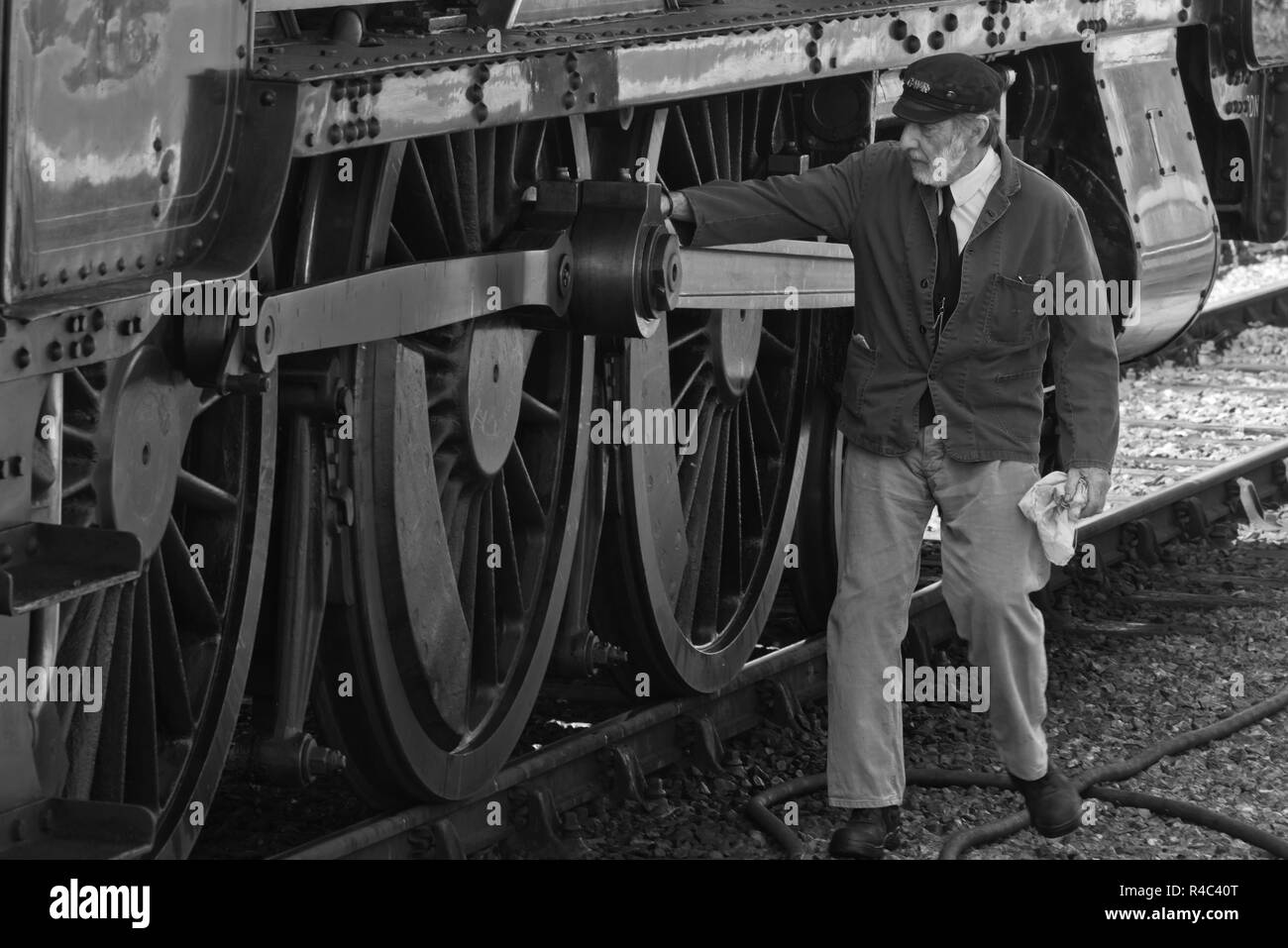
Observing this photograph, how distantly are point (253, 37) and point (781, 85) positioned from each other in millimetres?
2649

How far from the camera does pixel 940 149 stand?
205 inches

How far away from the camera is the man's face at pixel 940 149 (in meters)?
5.19

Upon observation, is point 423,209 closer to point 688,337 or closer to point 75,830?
point 688,337

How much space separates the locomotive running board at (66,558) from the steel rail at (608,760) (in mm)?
1097

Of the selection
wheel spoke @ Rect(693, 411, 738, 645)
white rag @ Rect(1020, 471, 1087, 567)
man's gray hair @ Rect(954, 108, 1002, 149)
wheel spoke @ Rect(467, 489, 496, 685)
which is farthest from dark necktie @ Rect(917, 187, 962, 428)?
wheel spoke @ Rect(693, 411, 738, 645)

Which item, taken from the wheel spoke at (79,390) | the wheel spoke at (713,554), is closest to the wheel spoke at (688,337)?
the wheel spoke at (713,554)

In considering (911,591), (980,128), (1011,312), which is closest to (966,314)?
(1011,312)

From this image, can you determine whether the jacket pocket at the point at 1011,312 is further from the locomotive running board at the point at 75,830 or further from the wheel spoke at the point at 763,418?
the locomotive running board at the point at 75,830

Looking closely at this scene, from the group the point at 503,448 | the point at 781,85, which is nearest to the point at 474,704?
the point at 503,448

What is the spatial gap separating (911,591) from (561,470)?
951 millimetres

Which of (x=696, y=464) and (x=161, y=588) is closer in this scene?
(x=161, y=588)
